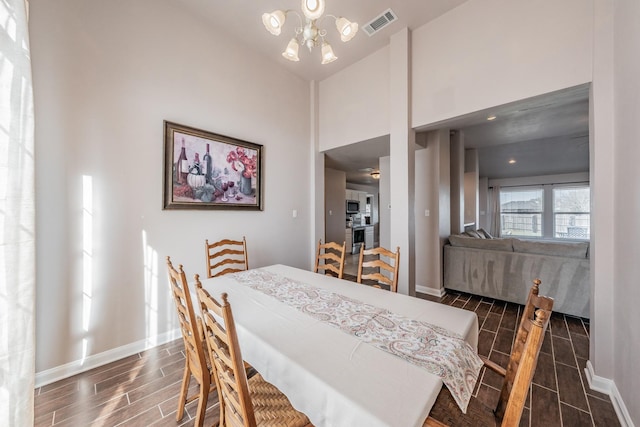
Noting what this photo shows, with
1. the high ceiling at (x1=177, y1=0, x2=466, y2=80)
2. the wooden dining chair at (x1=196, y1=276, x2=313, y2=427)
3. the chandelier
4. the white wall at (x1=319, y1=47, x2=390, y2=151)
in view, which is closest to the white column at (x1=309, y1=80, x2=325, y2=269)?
the white wall at (x1=319, y1=47, x2=390, y2=151)

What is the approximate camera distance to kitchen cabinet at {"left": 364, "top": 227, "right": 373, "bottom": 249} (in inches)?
303

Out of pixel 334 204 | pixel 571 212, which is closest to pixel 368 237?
pixel 334 204

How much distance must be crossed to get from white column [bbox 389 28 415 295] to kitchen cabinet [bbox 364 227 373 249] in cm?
486

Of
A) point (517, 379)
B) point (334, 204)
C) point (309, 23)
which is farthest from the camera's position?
point (334, 204)

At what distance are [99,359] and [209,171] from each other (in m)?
1.85

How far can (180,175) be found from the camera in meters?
2.35

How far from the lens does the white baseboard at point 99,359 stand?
1732 millimetres

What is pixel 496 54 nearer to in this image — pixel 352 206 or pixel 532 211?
pixel 352 206

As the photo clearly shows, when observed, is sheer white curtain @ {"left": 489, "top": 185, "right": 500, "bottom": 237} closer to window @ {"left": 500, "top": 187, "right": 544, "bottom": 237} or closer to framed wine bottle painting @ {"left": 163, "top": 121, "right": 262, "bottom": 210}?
window @ {"left": 500, "top": 187, "right": 544, "bottom": 237}

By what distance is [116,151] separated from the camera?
2.02 m

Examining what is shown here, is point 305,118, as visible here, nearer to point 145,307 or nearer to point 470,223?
point 145,307

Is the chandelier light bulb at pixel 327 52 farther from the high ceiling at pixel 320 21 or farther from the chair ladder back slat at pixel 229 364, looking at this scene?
the chair ladder back slat at pixel 229 364

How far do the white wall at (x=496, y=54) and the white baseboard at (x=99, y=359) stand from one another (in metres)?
3.50

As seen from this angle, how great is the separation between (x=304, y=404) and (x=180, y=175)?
2.27 metres
